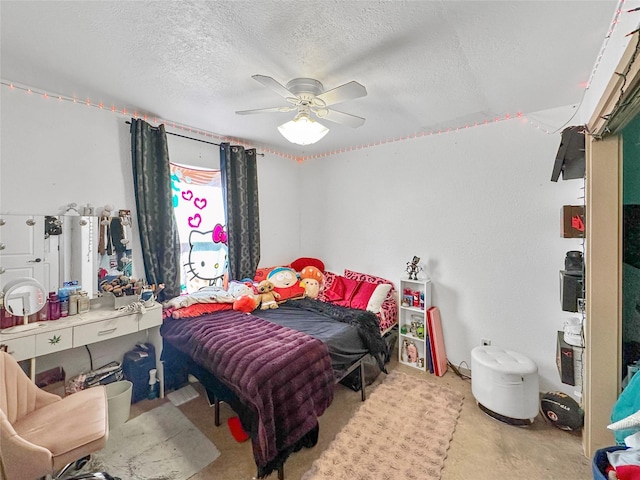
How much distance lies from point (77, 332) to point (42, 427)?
663mm

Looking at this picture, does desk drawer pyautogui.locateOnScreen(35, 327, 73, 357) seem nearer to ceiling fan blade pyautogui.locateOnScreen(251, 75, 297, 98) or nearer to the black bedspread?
the black bedspread

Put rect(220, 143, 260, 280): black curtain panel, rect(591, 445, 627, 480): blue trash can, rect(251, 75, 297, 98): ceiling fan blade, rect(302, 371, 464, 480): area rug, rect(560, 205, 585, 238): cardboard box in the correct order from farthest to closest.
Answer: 1. rect(220, 143, 260, 280): black curtain panel
2. rect(560, 205, 585, 238): cardboard box
3. rect(302, 371, 464, 480): area rug
4. rect(251, 75, 297, 98): ceiling fan blade
5. rect(591, 445, 627, 480): blue trash can

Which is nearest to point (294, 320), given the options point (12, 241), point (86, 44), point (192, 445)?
point (192, 445)

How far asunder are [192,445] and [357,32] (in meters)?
2.83

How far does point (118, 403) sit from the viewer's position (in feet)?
6.48

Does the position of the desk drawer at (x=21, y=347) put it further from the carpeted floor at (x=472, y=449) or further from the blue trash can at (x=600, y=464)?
the blue trash can at (x=600, y=464)

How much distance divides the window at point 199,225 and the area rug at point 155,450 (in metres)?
1.27

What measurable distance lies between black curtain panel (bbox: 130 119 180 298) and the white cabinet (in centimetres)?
247

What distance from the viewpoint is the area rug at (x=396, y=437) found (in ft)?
5.56

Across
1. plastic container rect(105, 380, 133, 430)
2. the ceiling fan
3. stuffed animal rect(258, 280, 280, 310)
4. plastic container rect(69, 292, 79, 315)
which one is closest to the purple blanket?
Answer: plastic container rect(105, 380, 133, 430)

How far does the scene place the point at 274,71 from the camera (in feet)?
5.97

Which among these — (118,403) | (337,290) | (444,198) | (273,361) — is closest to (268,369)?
(273,361)

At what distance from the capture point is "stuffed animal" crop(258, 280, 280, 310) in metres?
3.00

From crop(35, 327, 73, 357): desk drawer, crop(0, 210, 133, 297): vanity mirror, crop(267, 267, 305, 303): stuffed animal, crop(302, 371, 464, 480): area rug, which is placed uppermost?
crop(0, 210, 133, 297): vanity mirror
